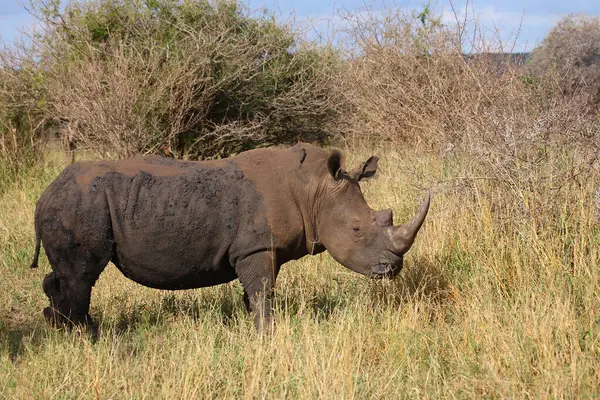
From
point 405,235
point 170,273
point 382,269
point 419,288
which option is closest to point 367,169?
point 405,235

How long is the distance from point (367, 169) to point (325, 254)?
1.97m

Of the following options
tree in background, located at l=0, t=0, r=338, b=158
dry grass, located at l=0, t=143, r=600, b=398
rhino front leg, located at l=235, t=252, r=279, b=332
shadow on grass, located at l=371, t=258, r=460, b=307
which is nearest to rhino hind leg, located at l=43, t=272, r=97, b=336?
dry grass, located at l=0, t=143, r=600, b=398

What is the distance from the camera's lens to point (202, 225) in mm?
5492

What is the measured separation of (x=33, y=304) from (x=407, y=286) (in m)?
3.25

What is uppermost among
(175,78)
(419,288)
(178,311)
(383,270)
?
(175,78)

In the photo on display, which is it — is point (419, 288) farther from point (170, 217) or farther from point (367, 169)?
point (170, 217)

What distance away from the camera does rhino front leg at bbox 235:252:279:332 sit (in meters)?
5.46

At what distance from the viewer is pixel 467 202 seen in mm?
6984

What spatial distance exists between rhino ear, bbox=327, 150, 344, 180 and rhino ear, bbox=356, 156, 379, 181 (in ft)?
0.78

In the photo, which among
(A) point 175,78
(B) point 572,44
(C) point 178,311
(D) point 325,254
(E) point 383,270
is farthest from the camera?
(B) point 572,44

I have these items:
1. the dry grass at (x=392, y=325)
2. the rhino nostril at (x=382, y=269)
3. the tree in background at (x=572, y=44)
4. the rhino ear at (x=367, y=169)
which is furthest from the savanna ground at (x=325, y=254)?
the tree in background at (x=572, y=44)

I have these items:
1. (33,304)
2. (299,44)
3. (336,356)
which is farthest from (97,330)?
(299,44)

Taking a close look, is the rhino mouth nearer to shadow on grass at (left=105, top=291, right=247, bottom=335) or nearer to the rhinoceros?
the rhinoceros

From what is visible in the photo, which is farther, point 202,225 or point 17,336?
point 17,336
